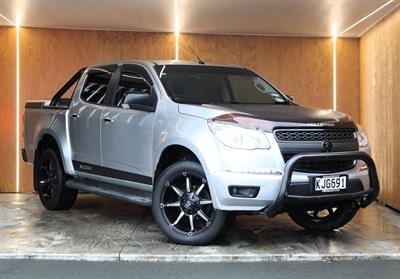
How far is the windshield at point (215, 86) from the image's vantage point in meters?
5.94

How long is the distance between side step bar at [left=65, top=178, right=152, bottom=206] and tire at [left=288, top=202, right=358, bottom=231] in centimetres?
164

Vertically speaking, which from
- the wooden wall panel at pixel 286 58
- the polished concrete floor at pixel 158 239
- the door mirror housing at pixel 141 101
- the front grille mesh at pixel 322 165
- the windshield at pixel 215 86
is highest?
the wooden wall panel at pixel 286 58

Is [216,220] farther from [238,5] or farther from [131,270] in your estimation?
[238,5]

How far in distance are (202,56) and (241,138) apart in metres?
4.77

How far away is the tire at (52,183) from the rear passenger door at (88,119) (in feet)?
1.60

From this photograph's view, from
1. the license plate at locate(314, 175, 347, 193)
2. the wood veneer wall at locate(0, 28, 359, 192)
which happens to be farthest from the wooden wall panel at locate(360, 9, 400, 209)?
the license plate at locate(314, 175, 347, 193)

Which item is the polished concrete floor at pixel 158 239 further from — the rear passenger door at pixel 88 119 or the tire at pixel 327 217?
the rear passenger door at pixel 88 119

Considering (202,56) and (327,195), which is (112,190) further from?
(202,56)

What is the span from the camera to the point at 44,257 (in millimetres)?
5027

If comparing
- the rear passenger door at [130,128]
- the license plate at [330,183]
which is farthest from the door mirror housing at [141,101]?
the license plate at [330,183]

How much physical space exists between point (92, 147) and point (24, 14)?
3000mm

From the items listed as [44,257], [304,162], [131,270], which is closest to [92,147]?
[44,257]

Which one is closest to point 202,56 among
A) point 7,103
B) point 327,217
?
point 7,103

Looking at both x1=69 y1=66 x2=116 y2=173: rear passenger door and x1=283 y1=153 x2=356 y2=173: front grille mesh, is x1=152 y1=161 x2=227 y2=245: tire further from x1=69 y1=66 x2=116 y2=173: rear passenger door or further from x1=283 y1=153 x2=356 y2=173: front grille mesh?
x1=69 y1=66 x2=116 y2=173: rear passenger door
